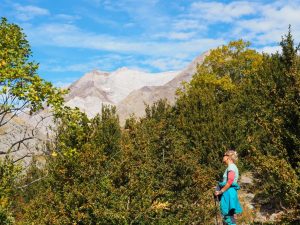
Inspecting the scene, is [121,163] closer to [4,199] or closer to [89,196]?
[89,196]

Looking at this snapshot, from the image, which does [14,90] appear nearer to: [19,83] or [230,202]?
[19,83]

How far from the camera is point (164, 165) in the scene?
19938 mm

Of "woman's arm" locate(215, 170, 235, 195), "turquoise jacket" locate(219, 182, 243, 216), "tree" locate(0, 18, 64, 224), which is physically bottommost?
"turquoise jacket" locate(219, 182, 243, 216)

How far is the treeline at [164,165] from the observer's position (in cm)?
1106

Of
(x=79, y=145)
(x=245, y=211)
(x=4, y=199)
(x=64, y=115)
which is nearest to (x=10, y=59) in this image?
(x=64, y=115)

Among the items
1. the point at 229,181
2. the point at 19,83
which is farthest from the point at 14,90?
the point at 229,181

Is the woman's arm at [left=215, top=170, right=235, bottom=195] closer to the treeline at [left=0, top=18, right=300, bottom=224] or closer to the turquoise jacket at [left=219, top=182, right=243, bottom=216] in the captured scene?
the turquoise jacket at [left=219, top=182, right=243, bottom=216]

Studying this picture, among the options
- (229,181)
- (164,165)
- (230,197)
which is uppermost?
(164,165)

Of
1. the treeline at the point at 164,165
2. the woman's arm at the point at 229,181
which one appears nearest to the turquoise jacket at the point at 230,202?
the woman's arm at the point at 229,181

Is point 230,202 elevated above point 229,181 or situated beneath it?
situated beneath

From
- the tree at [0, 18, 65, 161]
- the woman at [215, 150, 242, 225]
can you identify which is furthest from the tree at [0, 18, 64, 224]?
the woman at [215, 150, 242, 225]

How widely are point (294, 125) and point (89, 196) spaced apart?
882 centimetres

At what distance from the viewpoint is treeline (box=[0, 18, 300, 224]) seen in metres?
11.1

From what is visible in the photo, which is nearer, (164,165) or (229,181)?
(229,181)
